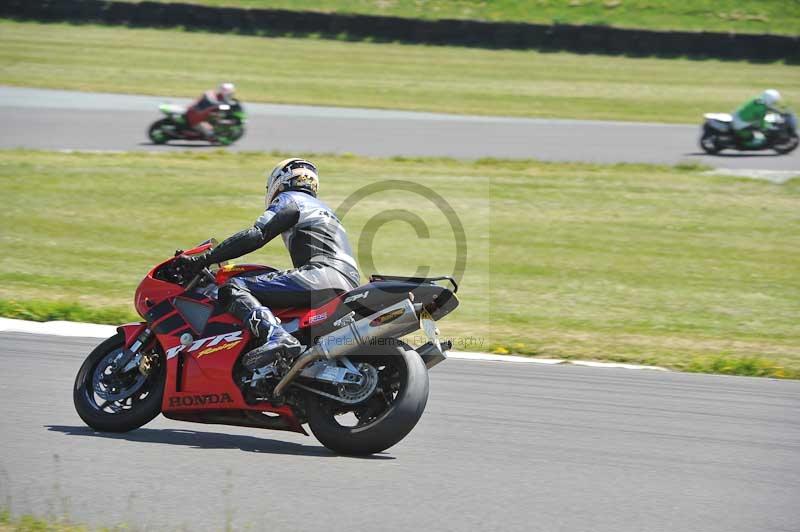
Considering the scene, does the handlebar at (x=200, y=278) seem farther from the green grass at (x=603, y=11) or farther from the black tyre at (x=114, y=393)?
the green grass at (x=603, y=11)

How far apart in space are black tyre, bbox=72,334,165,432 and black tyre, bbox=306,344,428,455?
1026 mm

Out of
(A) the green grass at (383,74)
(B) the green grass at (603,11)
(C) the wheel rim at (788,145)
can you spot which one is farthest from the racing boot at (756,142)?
(B) the green grass at (603,11)

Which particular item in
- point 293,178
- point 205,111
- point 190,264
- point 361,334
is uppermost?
point 293,178

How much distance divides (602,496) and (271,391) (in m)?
1.98

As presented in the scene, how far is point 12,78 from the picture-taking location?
102 feet

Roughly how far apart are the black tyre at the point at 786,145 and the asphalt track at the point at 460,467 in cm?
1613

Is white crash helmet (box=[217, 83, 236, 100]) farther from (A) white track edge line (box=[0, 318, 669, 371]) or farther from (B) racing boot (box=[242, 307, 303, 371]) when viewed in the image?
(B) racing boot (box=[242, 307, 303, 371])

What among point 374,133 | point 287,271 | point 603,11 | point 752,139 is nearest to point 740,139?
point 752,139

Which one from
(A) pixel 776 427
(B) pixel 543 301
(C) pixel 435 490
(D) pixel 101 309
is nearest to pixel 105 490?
(C) pixel 435 490

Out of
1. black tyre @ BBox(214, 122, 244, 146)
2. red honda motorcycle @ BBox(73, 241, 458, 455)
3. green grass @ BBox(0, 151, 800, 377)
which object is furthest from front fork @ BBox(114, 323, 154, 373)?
black tyre @ BBox(214, 122, 244, 146)

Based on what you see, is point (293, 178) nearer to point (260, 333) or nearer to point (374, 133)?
point (260, 333)

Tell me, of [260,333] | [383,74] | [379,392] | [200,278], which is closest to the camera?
[379,392]

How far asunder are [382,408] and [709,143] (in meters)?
18.5

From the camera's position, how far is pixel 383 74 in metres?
35.6
